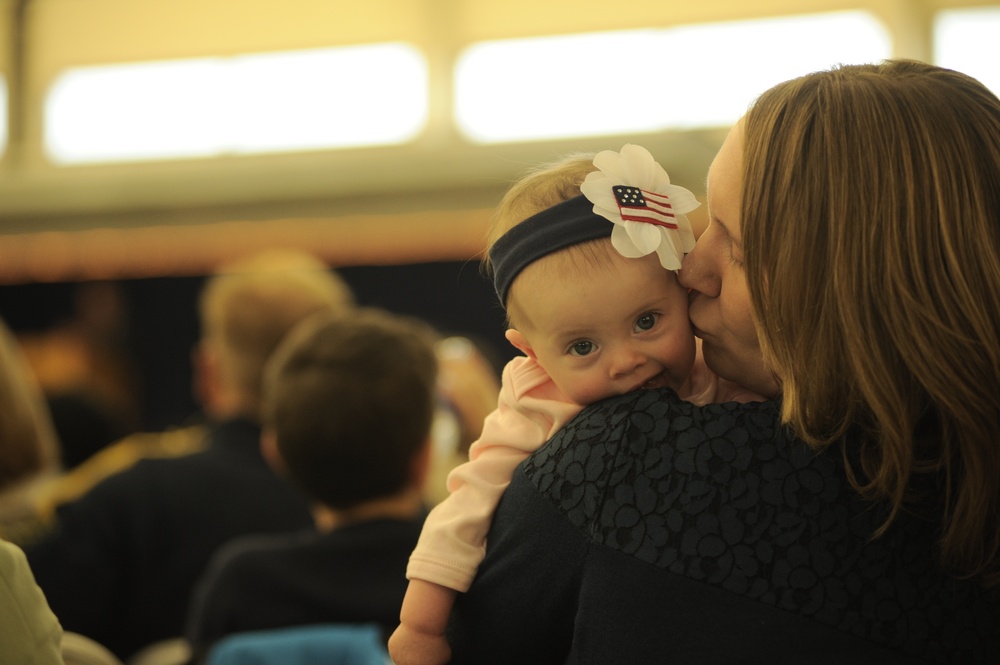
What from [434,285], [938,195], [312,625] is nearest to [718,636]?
[938,195]

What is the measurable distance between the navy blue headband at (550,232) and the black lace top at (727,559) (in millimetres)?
286

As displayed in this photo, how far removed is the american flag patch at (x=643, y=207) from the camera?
146cm

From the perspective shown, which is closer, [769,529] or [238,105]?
[769,529]

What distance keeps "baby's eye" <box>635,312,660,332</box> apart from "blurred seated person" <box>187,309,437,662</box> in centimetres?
104

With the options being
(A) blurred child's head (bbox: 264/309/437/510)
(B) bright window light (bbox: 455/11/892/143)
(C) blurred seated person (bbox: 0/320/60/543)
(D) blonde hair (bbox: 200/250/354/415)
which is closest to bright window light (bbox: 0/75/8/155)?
(B) bright window light (bbox: 455/11/892/143)

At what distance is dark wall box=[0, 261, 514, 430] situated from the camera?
7.99 meters

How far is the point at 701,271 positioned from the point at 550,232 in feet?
0.69

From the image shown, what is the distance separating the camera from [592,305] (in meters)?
1.46

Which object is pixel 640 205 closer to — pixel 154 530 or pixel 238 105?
pixel 154 530

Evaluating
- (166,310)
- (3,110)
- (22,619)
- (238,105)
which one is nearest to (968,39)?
(238,105)

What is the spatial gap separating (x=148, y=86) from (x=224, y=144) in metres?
0.73

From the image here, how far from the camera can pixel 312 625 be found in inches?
91.8

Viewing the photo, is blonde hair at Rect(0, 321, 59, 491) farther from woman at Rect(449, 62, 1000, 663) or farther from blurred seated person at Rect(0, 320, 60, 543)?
woman at Rect(449, 62, 1000, 663)

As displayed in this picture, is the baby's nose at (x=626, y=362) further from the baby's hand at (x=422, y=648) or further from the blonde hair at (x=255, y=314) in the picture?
the blonde hair at (x=255, y=314)
